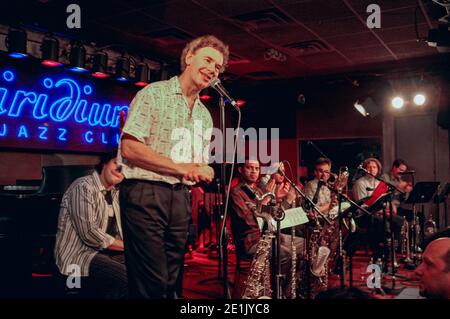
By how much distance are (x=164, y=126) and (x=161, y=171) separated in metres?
0.28

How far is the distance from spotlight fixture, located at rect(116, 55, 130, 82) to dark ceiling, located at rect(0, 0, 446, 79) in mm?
309

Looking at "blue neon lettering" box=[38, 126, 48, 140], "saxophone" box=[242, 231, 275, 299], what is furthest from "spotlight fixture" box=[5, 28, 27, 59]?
A: "saxophone" box=[242, 231, 275, 299]

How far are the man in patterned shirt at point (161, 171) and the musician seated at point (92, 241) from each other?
1152 millimetres

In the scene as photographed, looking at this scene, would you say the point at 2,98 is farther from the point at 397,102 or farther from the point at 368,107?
the point at 397,102

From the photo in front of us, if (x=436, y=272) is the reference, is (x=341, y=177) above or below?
above

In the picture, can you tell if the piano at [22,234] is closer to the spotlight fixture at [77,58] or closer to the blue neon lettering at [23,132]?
the blue neon lettering at [23,132]

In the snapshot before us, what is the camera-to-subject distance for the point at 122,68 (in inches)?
327

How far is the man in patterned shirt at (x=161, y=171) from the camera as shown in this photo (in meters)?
2.07

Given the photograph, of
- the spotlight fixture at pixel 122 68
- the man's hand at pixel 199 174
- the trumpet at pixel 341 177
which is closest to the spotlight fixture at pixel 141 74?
the spotlight fixture at pixel 122 68

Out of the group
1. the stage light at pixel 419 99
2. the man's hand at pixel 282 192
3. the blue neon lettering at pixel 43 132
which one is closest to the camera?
the man's hand at pixel 282 192

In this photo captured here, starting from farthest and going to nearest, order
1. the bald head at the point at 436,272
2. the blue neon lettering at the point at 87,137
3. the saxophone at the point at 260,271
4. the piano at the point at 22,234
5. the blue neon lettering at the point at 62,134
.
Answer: the blue neon lettering at the point at 87,137, the blue neon lettering at the point at 62,134, the saxophone at the point at 260,271, the piano at the point at 22,234, the bald head at the point at 436,272

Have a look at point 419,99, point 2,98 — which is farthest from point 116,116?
point 419,99

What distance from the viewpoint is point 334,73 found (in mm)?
10570

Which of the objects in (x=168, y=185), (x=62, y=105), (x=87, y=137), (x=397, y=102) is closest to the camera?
(x=168, y=185)
